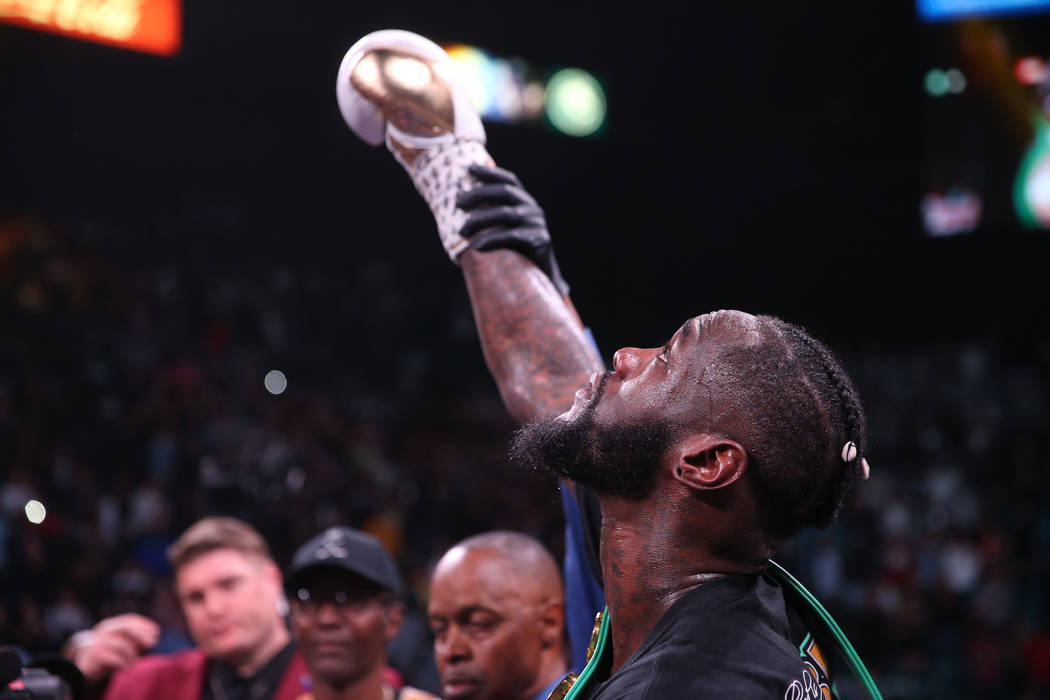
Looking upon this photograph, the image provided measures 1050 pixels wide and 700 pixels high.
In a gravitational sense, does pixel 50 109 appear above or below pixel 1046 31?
above

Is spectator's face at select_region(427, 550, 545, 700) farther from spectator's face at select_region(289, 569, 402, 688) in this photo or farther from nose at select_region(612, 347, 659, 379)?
nose at select_region(612, 347, 659, 379)

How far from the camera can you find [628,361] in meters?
1.51

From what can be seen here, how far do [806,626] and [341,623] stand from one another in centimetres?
147

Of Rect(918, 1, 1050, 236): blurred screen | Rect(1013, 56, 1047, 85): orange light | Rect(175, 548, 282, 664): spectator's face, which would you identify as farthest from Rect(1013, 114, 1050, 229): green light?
Rect(175, 548, 282, 664): spectator's face

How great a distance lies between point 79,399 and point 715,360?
798 cm

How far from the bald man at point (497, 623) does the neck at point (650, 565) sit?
95 centimetres

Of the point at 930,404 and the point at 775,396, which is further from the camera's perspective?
the point at 930,404

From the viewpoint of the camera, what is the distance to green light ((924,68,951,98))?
890 cm

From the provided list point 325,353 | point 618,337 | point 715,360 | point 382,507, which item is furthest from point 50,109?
point 715,360

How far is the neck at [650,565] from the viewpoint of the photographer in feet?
4.55

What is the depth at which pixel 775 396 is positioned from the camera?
1364mm

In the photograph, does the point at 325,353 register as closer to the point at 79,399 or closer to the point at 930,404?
the point at 79,399

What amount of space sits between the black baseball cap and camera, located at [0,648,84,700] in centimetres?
95

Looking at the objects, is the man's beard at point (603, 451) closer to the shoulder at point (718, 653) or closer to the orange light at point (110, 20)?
the shoulder at point (718, 653)
